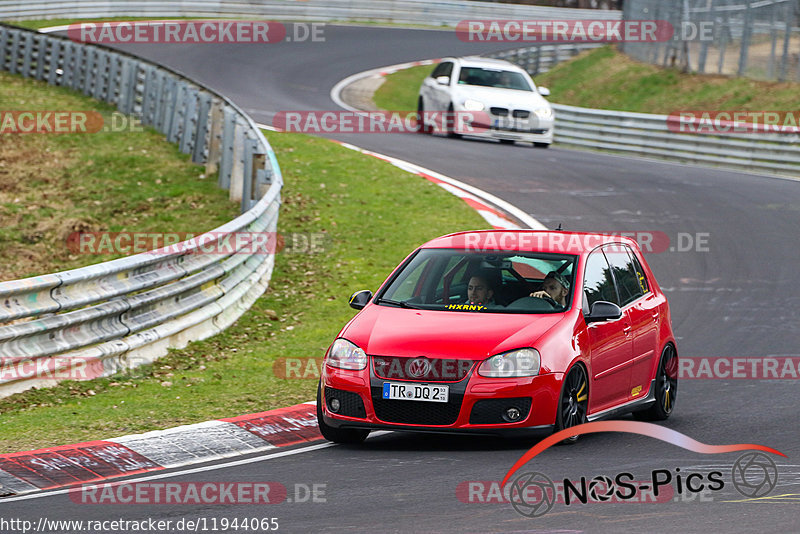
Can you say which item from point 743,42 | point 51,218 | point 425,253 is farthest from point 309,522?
point 743,42

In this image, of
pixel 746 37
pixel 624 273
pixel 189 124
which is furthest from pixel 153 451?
pixel 746 37

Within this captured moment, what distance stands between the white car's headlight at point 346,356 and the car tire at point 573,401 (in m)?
1.29

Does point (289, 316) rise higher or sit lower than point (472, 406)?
lower

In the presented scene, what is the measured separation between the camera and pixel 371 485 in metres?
7.15

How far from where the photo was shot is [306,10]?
163ft

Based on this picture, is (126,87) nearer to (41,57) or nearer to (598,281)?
(41,57)

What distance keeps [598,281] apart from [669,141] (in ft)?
59.3

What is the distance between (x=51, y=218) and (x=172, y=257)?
7194mm

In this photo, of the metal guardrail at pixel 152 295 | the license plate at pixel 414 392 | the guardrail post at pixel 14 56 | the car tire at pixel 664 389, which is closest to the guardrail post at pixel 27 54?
the guardrail post at pixel 14 56

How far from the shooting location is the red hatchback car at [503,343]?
26.4ft

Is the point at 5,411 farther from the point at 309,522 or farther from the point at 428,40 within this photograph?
the point at 428,40

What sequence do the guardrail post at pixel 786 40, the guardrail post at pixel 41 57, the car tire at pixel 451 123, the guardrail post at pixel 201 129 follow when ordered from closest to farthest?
the guardrail post at pixel 201 129 < the car tire at pixel 451 123 < the guardrail post at pixel 786 40 < the guardrail post at pixel 41 57

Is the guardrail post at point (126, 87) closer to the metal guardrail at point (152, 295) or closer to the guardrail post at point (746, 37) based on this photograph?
the metal guardrail at point (152, 295)

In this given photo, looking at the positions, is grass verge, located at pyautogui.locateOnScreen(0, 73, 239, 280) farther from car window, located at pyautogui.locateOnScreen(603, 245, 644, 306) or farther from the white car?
car window, located at pyautogui.locateOnScreen(603, 245, 644, 306)
